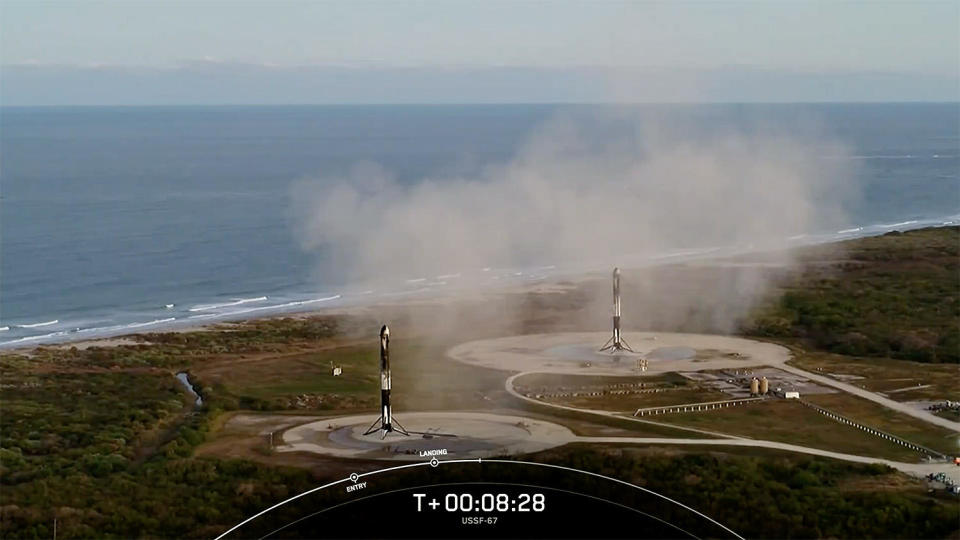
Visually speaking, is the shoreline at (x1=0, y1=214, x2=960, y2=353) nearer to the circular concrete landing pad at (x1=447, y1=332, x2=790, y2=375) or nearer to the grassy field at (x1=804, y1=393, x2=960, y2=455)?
the circular concrete landing pad at (x1=447, y1=332, x2=790, y2=375)

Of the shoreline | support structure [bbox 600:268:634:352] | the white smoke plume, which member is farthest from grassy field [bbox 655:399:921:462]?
the shoreline

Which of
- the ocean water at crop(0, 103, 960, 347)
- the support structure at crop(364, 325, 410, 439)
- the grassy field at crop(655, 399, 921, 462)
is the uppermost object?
the ocean water at crop(0, 103, 960, 347)

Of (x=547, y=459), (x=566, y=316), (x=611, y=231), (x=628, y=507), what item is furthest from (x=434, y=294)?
(x=628, y=507)

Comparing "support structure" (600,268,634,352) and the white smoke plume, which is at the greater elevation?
the white smoke plume

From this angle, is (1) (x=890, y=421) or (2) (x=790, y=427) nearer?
(2) (x=790, y=427)

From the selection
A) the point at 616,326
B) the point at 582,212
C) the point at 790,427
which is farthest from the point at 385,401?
the point at 582,212

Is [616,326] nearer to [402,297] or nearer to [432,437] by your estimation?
[432,437]
